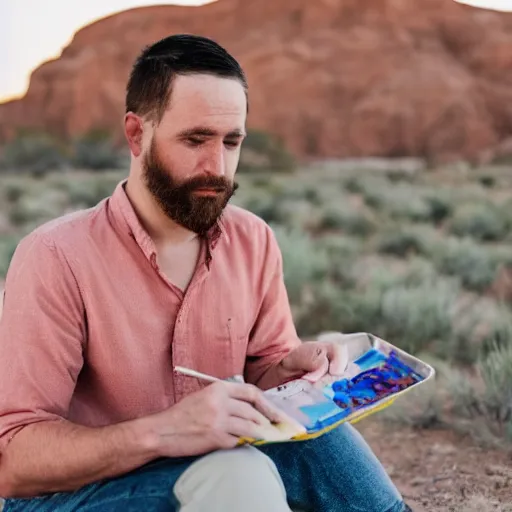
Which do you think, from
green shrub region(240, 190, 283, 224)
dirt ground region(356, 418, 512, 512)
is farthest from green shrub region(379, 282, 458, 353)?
green shrub region(240, 190, 283, 224)

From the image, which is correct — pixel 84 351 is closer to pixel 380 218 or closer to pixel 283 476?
pixel 283 476

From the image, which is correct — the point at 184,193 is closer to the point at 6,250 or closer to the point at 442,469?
the point at 442,469

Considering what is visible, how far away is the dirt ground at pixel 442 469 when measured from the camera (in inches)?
148

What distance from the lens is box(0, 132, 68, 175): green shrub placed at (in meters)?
29.5

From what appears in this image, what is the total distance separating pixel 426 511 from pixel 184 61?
88.5 inches

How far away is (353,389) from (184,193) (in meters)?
0.70

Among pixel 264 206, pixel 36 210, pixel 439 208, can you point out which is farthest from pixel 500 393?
pixel 36 210

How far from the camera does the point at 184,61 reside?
239 cm

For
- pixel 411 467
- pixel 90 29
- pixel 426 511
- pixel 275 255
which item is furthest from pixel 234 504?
pixel 90 29

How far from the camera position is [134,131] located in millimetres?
2504

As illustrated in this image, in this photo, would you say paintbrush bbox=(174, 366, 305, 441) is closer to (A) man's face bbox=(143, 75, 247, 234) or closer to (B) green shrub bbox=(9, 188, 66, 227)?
(A) man's face bbox=(143, 75, 247, 234)

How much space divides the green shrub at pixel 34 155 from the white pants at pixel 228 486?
27840 mm

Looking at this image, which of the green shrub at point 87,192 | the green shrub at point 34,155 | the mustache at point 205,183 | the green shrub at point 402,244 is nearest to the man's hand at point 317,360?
the mustache at point 205,183

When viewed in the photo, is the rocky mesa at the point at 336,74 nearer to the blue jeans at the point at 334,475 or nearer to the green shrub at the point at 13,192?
the green shrub at the point at 13,192
